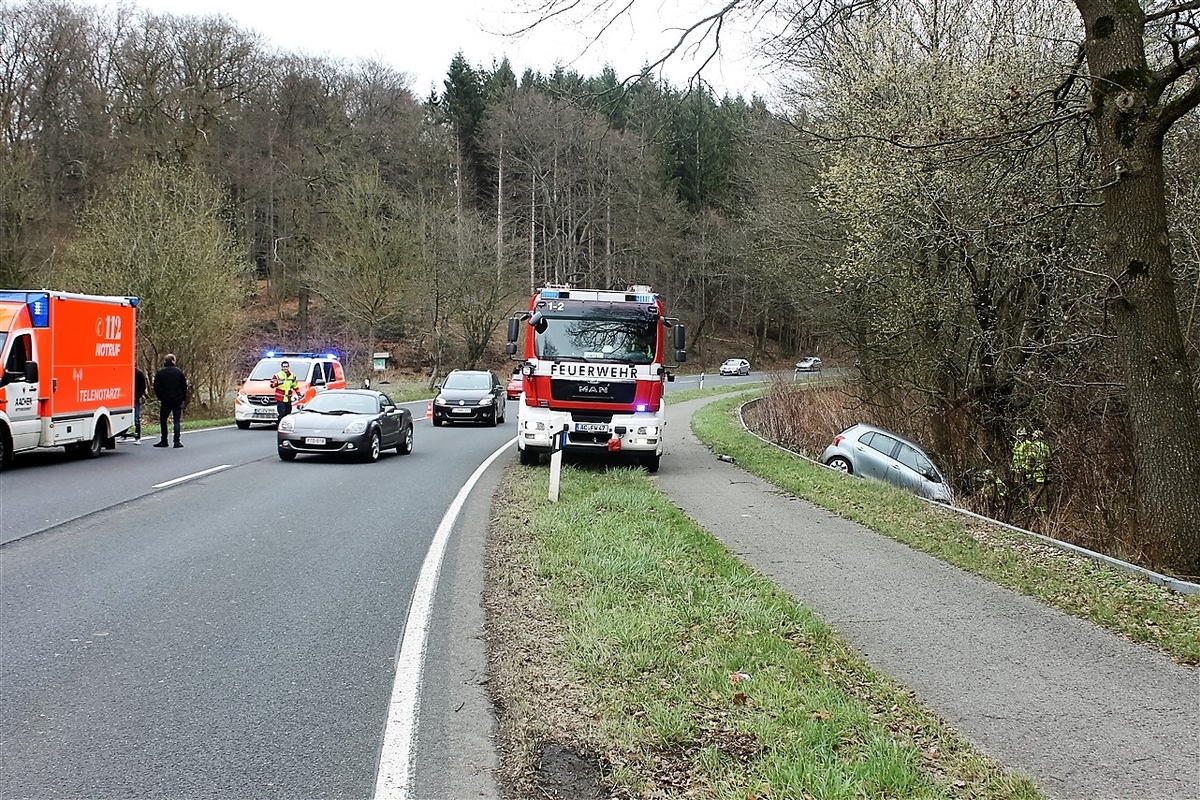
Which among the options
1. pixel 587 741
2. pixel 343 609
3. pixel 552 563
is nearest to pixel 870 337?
pixel 552 563

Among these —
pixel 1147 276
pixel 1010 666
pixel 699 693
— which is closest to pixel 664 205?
pixel 1147 276

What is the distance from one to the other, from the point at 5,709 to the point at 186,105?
4149cm

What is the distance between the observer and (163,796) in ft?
12.6

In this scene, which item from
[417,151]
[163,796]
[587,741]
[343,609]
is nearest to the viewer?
[163,796]

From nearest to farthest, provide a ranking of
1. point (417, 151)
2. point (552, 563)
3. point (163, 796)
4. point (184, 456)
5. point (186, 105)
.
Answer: point (163, 796)
point (552, 563)
point (184, 456)
point (186, 105)
point (417, 151)

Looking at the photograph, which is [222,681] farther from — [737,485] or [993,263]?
[993,263]

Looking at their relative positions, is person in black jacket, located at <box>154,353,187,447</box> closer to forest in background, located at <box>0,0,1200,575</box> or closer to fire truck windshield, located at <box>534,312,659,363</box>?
fire truck windshield, located at <box>534,312,659,363</box>

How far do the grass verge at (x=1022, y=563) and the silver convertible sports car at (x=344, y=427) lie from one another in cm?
747

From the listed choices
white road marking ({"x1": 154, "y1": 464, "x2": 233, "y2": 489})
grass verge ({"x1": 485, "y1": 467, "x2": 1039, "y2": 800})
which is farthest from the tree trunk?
white road marking ({"x1": 154, "y1": 464, "x2": 233, "y2": 489})

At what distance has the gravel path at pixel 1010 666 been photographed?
13.8ft

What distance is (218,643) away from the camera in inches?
233

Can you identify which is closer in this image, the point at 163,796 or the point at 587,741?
the point at 163,796

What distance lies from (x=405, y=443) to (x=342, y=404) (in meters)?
1.64

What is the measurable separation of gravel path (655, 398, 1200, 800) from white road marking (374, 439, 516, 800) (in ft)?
8.93
